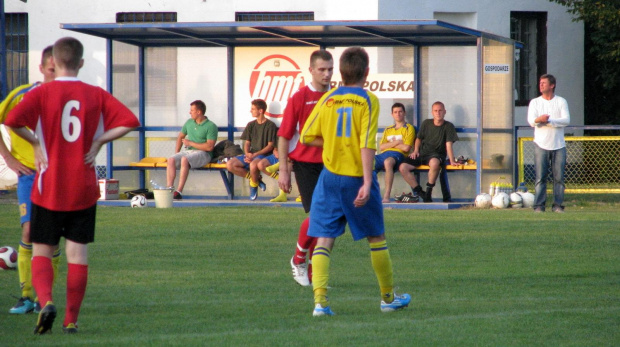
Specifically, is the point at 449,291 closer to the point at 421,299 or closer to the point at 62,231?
the point at 421,299

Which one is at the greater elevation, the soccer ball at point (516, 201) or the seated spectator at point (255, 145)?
the seated spectator at point (255, 145)

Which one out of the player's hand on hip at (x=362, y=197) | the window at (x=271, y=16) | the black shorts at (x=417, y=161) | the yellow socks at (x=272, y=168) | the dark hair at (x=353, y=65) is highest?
the window at (x=271, y=16)

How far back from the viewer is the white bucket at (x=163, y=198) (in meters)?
16.7

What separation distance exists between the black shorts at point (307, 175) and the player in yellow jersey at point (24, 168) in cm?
221

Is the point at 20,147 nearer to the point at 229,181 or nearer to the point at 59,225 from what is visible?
the point at 59,225

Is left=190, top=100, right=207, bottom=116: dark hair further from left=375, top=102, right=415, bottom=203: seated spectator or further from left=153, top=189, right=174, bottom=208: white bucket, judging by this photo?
left=375, top=102, right=415, bottom=203: seated spectator

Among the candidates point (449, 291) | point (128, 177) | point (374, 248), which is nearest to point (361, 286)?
point (449, 291)

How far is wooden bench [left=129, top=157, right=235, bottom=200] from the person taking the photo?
1822 centimetres

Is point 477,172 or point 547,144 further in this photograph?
point 477,172

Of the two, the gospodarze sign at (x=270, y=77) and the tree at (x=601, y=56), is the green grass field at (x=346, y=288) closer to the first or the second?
the gospodarze sign at (x=270, y=77)

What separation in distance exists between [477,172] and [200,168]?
4.97 meters

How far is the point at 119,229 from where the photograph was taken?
12.5 metres

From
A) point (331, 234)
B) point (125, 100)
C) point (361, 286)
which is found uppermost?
point (125, 100)

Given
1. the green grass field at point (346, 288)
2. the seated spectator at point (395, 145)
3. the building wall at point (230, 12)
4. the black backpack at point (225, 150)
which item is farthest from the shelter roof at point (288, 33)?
the building wall at point (230, 12)
